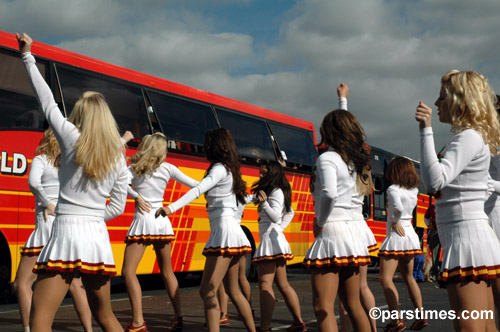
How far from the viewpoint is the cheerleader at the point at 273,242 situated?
7.35 m

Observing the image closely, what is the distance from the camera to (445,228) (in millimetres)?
3664

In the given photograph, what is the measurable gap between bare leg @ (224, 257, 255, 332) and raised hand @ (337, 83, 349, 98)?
196 cm

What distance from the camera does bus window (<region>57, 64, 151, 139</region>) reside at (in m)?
9.91

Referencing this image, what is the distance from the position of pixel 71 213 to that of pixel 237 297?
8.65 ft

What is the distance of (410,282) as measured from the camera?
7.59 metres

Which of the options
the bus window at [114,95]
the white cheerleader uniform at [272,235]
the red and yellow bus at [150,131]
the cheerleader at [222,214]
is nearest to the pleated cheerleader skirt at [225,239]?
the cheerleader at [222,214]

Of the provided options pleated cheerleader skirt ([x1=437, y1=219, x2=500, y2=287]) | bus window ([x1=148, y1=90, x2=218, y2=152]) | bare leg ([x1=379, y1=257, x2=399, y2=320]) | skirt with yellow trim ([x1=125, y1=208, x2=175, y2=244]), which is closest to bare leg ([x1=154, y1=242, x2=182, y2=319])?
skirt with yellow trim ([x1=125, y1=208, x2=175, y2=244])

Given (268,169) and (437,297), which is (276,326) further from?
(437,297)

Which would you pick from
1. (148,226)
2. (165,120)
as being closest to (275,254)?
(148,226)

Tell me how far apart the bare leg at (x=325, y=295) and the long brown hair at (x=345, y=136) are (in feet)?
2.48

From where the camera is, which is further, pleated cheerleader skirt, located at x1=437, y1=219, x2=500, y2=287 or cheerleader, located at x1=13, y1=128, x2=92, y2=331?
cheerleader, located at x1=13, y1=128, x2=92, y2=331

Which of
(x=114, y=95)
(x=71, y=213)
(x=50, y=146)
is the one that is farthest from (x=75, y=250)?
(x=114, y=95)

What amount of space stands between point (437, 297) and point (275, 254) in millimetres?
5647

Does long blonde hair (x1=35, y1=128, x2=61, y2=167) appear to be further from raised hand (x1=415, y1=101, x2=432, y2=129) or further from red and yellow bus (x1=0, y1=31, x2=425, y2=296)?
raised hand (x1=415, y1=101, x2=432, y2=129)
